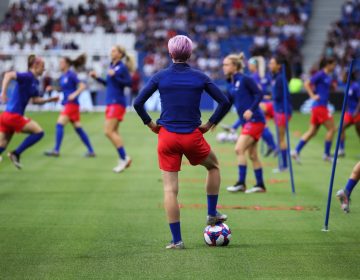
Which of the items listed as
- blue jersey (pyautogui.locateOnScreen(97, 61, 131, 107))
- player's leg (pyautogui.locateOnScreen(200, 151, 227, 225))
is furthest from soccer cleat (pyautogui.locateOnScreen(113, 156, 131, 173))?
player's leg (pyautogui.locateOnScreen(200, 151, 227, 225))

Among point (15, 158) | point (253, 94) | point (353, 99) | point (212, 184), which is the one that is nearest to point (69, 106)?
point (15, 158)

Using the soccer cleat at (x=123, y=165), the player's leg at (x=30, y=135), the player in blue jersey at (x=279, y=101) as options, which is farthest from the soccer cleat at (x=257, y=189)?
the player's leg at (x=30, y=135)

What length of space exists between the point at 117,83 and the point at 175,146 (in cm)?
830

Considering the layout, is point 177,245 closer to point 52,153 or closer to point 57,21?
point 52,153

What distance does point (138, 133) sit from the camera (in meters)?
27.2

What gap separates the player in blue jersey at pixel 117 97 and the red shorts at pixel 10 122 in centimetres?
206

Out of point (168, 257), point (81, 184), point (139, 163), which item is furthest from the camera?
point (139, 163)

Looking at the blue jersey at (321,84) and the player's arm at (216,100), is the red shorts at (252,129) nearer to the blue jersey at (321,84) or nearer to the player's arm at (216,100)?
the player's arm at (216,100)

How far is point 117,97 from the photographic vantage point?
16.8 meters

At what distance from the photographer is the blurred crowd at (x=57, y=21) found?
4578 centimetres

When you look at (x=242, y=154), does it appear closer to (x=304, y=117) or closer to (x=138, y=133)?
(x=138, y=133)

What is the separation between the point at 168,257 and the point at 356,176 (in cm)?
329

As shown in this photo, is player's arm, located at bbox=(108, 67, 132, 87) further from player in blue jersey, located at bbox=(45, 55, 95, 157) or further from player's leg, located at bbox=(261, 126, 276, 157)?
player's leg, located at bbox=(261, 126, 276, 157)

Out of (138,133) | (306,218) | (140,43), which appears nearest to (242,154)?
(306,218)
